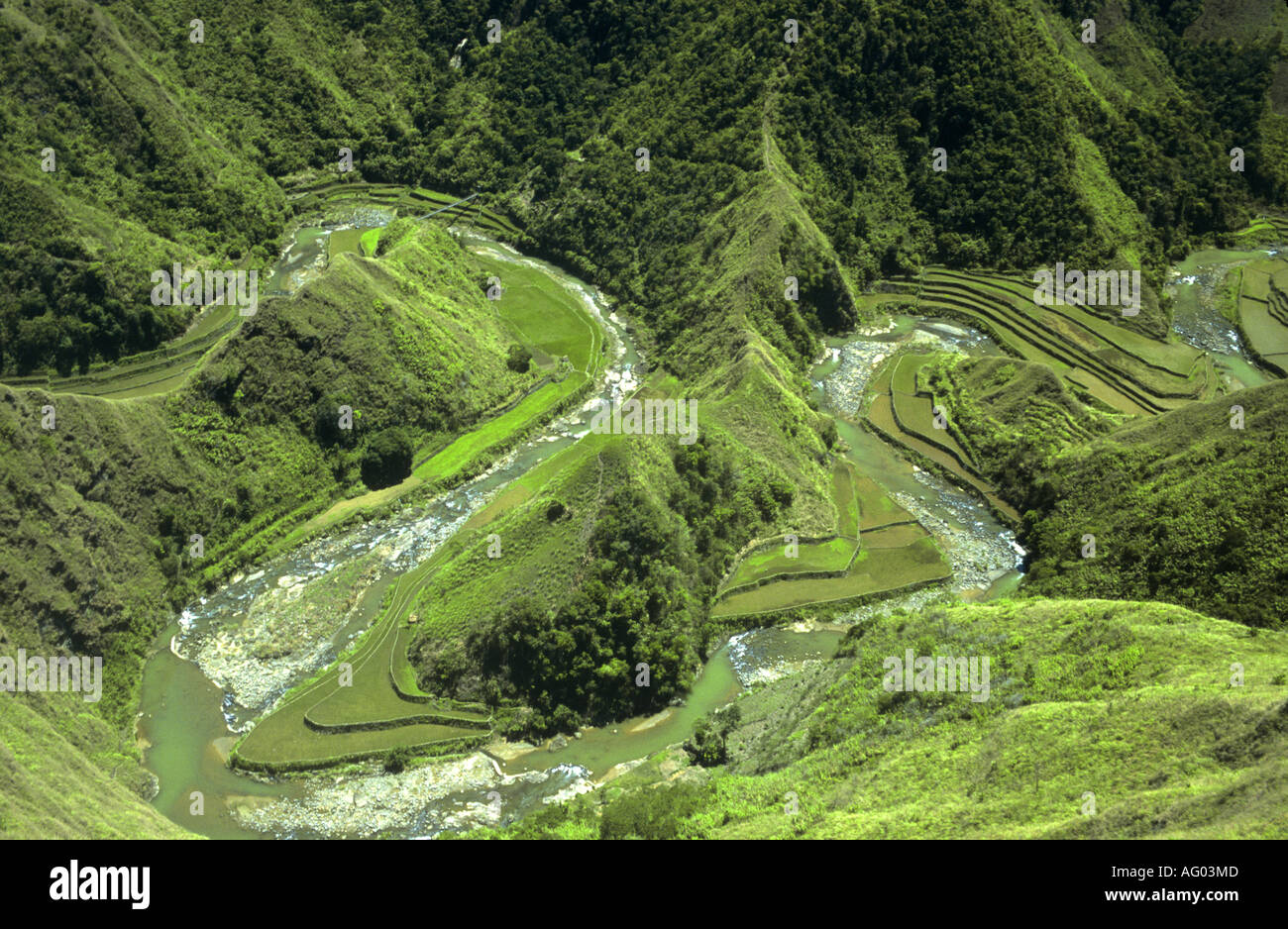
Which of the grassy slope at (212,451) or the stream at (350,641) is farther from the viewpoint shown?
the grassy slope at (212,451)

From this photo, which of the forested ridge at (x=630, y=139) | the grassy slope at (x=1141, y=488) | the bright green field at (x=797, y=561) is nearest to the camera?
the grassy slope at (x=1141, y=488)

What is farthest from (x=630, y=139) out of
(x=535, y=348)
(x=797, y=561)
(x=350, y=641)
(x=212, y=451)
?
(x=350, y=641)

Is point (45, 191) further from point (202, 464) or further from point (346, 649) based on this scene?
point (346, 649)

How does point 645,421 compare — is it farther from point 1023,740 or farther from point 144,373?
point 144,373

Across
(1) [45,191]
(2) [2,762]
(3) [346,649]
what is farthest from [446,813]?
(1) [45,191]

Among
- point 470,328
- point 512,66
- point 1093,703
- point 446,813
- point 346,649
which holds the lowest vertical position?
point 446,813

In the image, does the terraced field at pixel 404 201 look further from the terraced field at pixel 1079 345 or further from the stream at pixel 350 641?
the terraced field at pixel 1079 345

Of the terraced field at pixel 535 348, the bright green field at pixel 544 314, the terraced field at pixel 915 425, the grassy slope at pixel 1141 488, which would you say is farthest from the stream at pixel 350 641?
the bright green field at pixel 544 314
